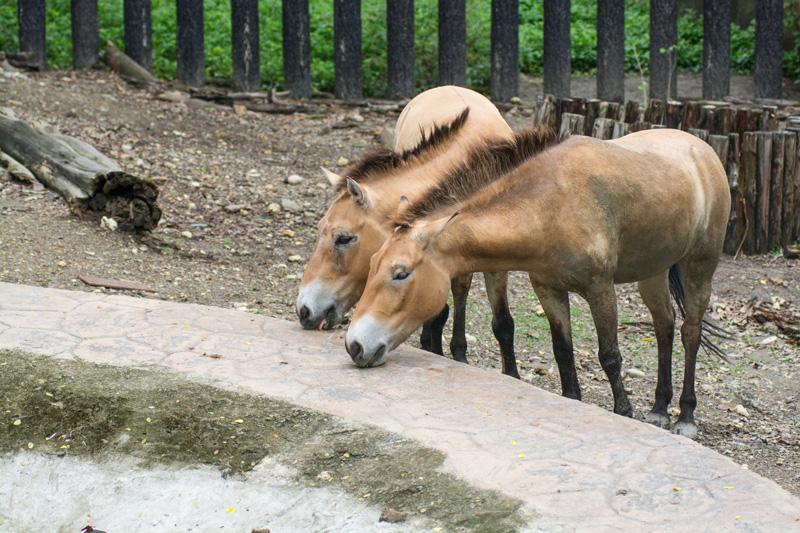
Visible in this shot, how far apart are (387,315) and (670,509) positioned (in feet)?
5.72

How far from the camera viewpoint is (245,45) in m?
10.8

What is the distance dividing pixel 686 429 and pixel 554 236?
1684 mm

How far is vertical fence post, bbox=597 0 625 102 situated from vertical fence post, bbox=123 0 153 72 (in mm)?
5914

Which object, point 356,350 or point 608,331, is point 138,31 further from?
point 608,331

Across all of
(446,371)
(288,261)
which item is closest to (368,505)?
(446,371)

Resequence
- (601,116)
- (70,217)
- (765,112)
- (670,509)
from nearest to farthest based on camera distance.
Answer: (670,509) < (70,217) < (765,112) < (601,116)

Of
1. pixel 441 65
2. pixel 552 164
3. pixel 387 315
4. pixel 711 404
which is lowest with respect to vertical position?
pixel 711 404

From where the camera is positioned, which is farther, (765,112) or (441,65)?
(441,65)

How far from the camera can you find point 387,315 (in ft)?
13.8

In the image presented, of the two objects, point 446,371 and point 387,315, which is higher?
point 387,315

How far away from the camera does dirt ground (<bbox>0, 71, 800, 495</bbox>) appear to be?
5.63 m

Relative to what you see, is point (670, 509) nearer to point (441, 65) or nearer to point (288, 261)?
point (288, 261)

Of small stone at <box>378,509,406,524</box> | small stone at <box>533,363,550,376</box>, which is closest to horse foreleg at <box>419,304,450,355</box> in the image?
small stone at <box>533,363,550,376</box>

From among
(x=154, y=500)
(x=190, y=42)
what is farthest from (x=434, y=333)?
(x=190, y=42)
